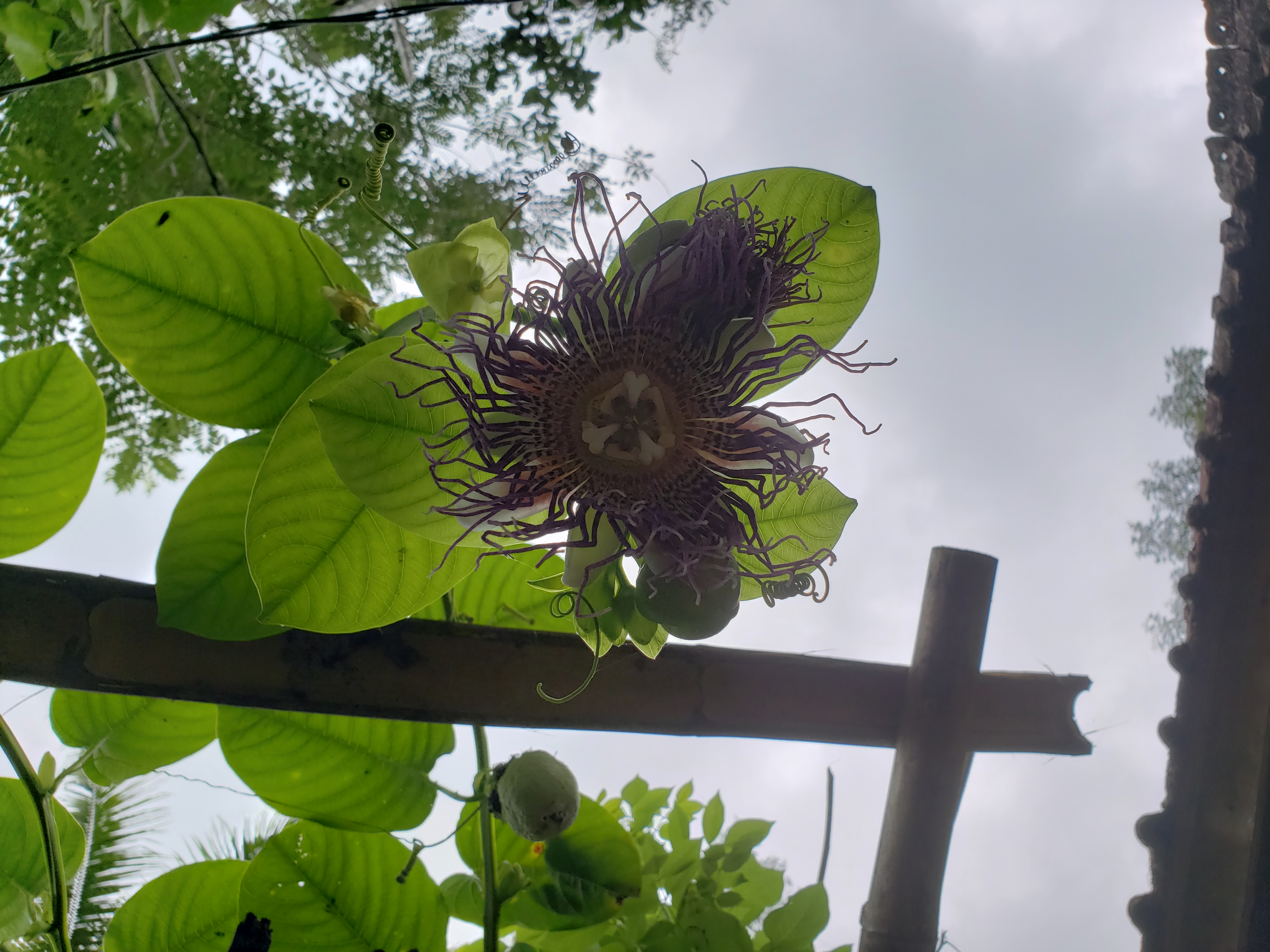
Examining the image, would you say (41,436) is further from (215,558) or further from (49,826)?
(49,826)

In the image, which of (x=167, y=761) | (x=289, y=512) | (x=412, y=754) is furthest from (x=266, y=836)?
(x=289, y=512)

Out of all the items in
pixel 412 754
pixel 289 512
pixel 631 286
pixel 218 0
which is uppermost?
pixel 218 0


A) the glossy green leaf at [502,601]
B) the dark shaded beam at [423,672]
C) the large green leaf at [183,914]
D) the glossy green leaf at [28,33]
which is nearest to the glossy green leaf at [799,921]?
the dark shaded beam at [423,672]

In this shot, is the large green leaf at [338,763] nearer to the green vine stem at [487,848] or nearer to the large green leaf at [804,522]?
the green vine stem at [487,848]

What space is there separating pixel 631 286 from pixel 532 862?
0.64 meters

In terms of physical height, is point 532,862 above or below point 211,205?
below

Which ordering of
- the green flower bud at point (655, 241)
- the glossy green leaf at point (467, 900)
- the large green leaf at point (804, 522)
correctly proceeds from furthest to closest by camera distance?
1. the glossy green leaf at point (467, 900)
2. the large green leaf at point (804, 522)
3. the green flower bud at point (655, 241)

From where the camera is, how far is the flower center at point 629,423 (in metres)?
0.50

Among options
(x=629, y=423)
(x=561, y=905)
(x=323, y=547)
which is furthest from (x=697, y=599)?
(x=561, y=905)

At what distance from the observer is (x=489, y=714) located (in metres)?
0.64

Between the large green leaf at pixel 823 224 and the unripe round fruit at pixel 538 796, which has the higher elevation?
the large green leaf at pixel 823 224

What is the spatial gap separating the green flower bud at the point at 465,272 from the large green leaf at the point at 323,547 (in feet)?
0.16

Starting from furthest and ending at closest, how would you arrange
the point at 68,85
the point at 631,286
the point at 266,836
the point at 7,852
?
the point at 68,85, the point at 266,836, the point at 7,852, the point at 631,286

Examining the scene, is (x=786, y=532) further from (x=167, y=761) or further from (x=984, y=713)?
(x=167, y=761)
